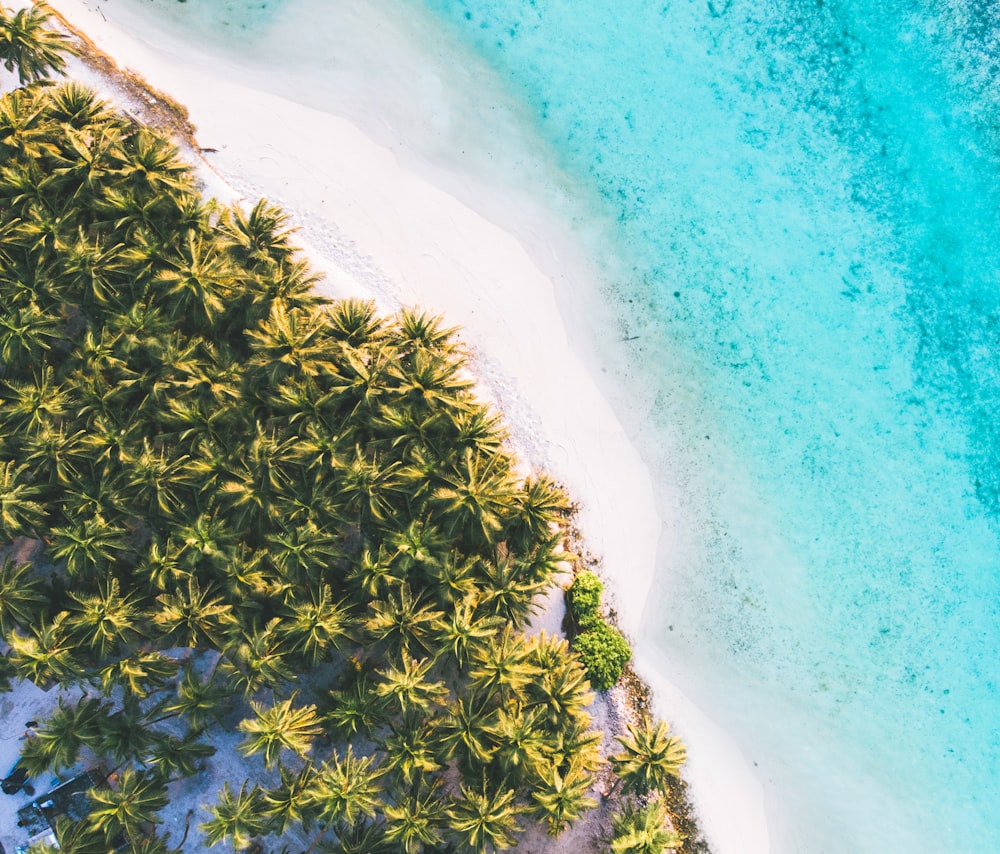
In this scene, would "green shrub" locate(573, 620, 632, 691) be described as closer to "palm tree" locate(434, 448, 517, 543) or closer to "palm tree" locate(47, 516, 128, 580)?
"palm tree" locate(434, 448, 517, 543)

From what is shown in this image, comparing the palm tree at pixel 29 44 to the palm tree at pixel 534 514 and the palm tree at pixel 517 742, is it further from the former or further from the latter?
the palm tree at pixel 517 742

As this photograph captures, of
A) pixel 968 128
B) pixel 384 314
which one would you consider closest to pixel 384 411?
pixel 384 314

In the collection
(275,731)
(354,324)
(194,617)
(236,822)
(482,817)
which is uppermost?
(354,324)

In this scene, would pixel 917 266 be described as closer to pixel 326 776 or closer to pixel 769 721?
pixel 769 721

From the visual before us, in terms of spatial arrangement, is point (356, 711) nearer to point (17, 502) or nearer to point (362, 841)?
point (362, 841)

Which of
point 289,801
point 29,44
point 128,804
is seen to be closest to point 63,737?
point 128,804

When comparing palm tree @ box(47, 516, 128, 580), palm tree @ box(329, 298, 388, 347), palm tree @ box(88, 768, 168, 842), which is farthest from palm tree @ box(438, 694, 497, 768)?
palm tree @ box(329, 298, 388, 347)
